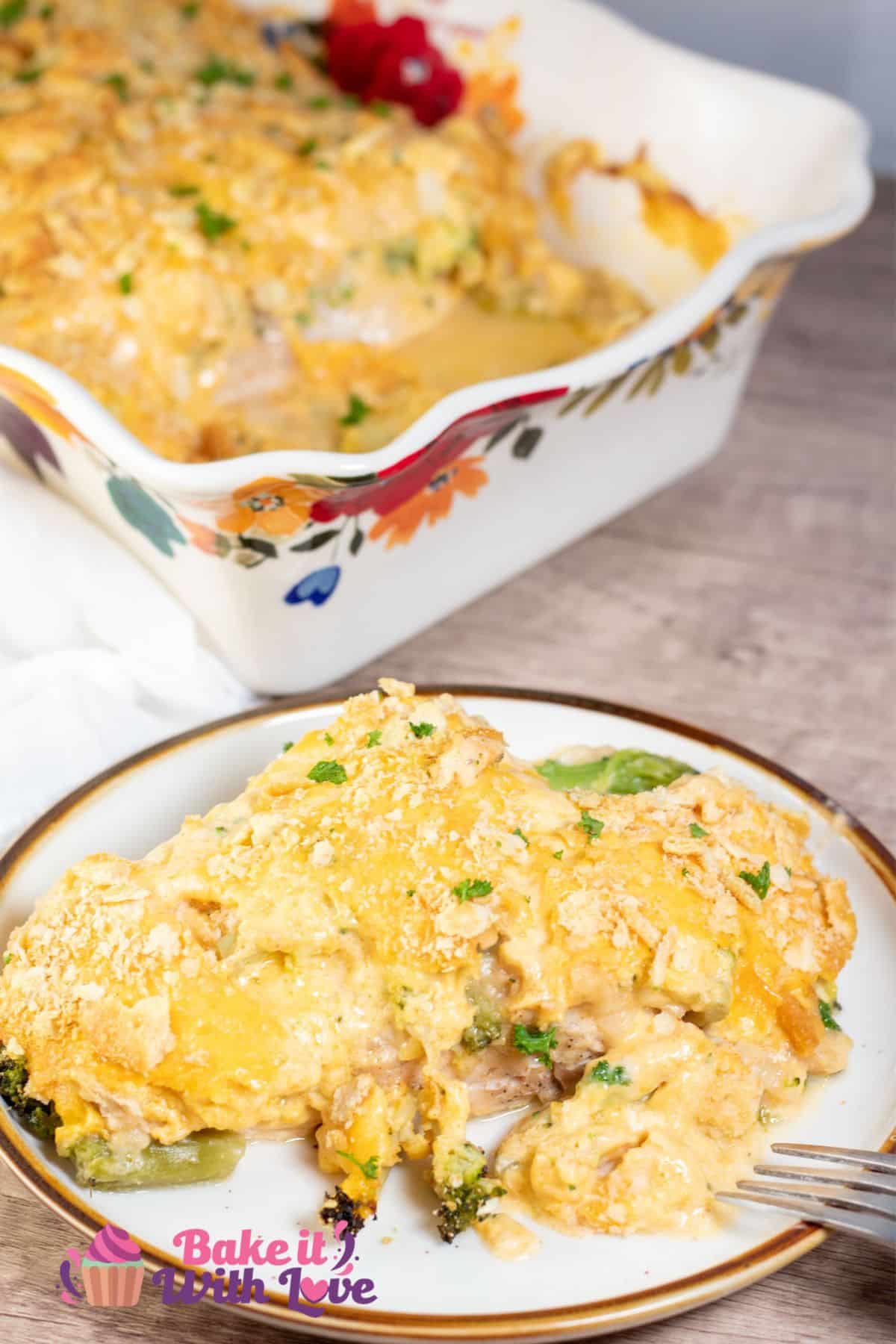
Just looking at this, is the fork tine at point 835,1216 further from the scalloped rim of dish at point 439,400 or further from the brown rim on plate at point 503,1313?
the scalloped rim of dish at point 439,400

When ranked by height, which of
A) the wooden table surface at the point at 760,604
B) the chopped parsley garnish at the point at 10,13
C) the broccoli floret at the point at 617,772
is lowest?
the wooden table surface at the point at 760,604

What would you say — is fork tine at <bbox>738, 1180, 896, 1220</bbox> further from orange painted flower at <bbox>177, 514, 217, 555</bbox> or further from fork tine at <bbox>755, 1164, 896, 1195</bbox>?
orange painted flower at <bbox>177, 514, 217, 555</bbox>

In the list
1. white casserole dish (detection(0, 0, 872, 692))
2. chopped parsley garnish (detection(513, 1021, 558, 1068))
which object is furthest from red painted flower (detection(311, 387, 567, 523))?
chopped parsley garnish (detection(513, 1021, 558, 1068))

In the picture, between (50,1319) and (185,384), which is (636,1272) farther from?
(185,384)

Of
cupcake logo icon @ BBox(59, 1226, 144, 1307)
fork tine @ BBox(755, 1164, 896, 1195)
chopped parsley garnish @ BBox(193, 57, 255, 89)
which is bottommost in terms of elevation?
cupcake logo icon @ BBox(59, 1226, 144, 1307)

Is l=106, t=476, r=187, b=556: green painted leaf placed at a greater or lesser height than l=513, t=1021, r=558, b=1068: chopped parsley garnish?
greater

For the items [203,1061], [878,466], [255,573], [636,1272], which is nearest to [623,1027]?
[636,1272]

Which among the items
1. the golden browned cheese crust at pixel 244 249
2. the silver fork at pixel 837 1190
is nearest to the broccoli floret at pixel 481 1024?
the silver fork at pixel 837 1190
